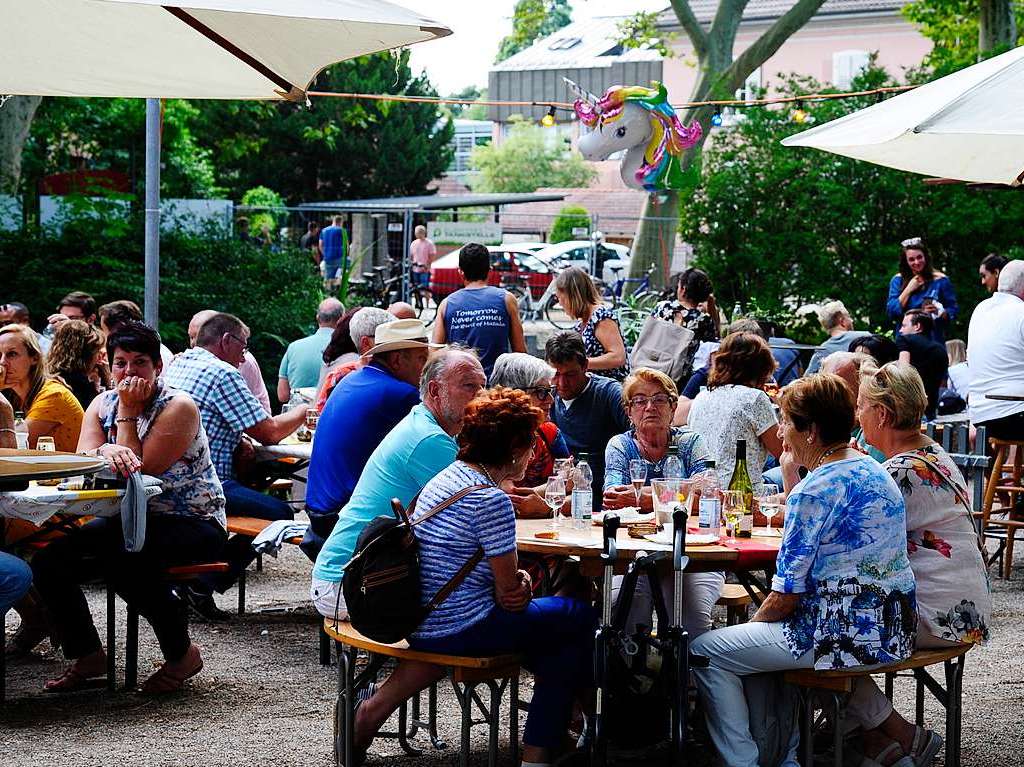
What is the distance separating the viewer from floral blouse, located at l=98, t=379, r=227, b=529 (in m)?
6.20

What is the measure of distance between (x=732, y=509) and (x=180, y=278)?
38.4ft

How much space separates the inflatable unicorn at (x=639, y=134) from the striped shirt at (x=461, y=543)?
757cm

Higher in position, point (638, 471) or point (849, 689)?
point (638, 471)

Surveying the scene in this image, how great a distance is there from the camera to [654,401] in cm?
606

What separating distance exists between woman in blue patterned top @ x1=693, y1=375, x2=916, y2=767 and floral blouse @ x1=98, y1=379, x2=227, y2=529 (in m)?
2.63

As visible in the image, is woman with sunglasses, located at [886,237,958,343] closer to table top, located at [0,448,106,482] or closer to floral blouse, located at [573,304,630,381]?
floral blouse, located at [573,304,630,381]

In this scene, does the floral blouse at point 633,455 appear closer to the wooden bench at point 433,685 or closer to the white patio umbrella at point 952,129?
the wooden bench at point 433,685

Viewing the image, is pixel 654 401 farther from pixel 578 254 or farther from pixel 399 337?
pixel 578 254

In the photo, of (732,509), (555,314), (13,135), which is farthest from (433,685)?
(555,314)

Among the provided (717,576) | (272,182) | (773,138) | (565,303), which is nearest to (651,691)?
(717,576)

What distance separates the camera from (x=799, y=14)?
74.5ft

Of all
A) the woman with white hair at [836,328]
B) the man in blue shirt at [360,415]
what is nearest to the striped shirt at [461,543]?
the man in blue shirt at [360,415]

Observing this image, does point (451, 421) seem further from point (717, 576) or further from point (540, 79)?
point (540, 79)

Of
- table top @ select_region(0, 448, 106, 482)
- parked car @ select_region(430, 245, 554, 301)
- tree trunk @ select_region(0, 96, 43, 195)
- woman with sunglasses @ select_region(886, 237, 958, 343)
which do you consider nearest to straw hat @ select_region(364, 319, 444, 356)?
table top @ select_region(0, 448, 106, 482)
